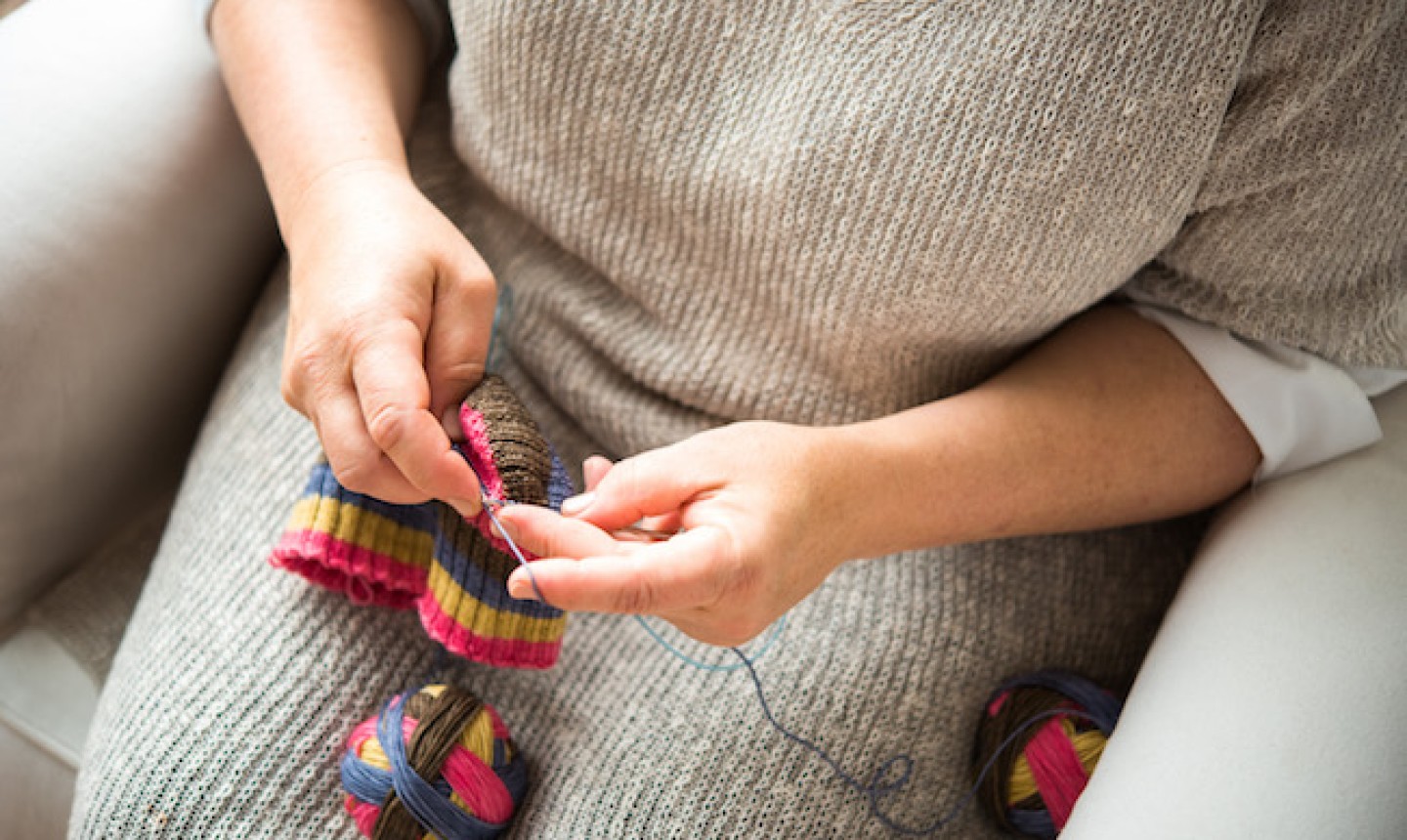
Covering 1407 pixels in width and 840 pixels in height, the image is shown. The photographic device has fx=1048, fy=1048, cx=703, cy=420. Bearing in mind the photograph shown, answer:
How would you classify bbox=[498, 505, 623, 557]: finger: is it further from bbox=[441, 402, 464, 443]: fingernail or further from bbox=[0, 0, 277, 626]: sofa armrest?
bbox=[0, 0, 277, 626]: sofa armrest

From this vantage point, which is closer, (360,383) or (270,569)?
(360,383)

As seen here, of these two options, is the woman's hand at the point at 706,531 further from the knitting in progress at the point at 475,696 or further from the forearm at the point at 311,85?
the forearm at the point at 311,85

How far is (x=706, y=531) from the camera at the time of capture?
60 cm

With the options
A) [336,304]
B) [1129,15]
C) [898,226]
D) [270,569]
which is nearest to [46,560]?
[270,569]

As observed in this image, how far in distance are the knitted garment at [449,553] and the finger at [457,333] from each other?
0.7 inches

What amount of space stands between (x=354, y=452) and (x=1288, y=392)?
646mm

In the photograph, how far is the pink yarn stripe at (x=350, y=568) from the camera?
0.74 meters

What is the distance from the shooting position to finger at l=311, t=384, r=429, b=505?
672 mm

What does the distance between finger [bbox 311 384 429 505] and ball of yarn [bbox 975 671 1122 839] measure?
458 millimetres

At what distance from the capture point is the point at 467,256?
0.74 metres

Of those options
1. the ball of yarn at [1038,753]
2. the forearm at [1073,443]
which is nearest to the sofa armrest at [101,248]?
the forearm at [1073,443]

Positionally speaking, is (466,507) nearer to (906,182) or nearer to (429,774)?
(429,774)

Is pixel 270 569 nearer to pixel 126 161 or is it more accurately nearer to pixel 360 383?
pixel 360 383

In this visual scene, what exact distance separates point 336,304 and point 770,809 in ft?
1.48
